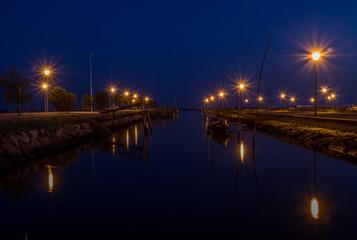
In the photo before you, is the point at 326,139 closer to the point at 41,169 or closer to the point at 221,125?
the point at 221,125

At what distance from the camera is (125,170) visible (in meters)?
17.0

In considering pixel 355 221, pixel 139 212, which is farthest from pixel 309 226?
pixel 139 212

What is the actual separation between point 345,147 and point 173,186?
15.4 metres

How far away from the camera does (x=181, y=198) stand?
443 inches

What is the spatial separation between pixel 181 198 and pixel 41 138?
15.3 metres

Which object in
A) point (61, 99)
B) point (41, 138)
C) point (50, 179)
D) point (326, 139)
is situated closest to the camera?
point (50, 179)

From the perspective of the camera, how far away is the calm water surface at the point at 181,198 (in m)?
8.25

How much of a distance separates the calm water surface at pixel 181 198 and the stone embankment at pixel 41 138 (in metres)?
1.04

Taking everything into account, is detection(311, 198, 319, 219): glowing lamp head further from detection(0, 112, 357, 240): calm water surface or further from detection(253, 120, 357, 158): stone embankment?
detection(253, 120, 357, 158): stone embankment

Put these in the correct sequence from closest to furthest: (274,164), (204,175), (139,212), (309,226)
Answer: (309,226) < (139,212) < (204,175) < (274,164)

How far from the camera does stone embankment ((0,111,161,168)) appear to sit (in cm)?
1595

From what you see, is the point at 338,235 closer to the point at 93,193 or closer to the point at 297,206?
the point at 297,206

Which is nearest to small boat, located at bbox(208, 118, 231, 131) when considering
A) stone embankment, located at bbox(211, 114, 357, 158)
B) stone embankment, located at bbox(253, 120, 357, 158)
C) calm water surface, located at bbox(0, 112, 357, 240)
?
stone embankment, located at bbox(211, 114, 357, 158)

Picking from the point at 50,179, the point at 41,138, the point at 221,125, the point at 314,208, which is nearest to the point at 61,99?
the point at 221,125
